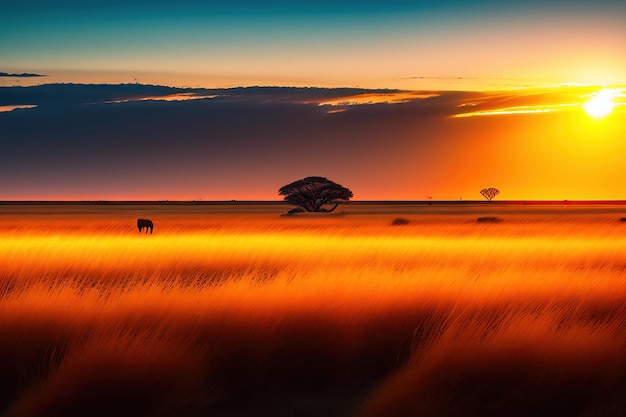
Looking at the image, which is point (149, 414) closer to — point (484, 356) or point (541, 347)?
point (484, 356)

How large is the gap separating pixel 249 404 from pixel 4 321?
417cm

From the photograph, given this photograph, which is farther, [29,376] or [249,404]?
[29,376]

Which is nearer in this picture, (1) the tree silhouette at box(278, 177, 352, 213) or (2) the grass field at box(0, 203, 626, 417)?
(2) the grass field at box(0, 203, 626, 417)

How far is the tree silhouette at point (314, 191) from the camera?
70.4 m

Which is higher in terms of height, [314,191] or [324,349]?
[324,349]

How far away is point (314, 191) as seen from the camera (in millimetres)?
71438

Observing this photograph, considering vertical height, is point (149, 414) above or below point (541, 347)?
below

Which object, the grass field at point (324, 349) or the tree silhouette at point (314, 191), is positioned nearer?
the grass field at point (324, 349)

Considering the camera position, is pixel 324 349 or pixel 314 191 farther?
pixel 314 191

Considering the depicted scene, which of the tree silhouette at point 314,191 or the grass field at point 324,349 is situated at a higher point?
the grass field at point 324,349

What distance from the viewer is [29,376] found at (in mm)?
8039

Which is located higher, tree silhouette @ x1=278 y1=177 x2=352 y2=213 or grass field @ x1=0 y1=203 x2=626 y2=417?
grass field @ x1=0 y1=203 x2=626 y2=417

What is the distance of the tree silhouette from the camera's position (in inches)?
2771

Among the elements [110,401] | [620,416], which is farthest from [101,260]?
[620,416]
